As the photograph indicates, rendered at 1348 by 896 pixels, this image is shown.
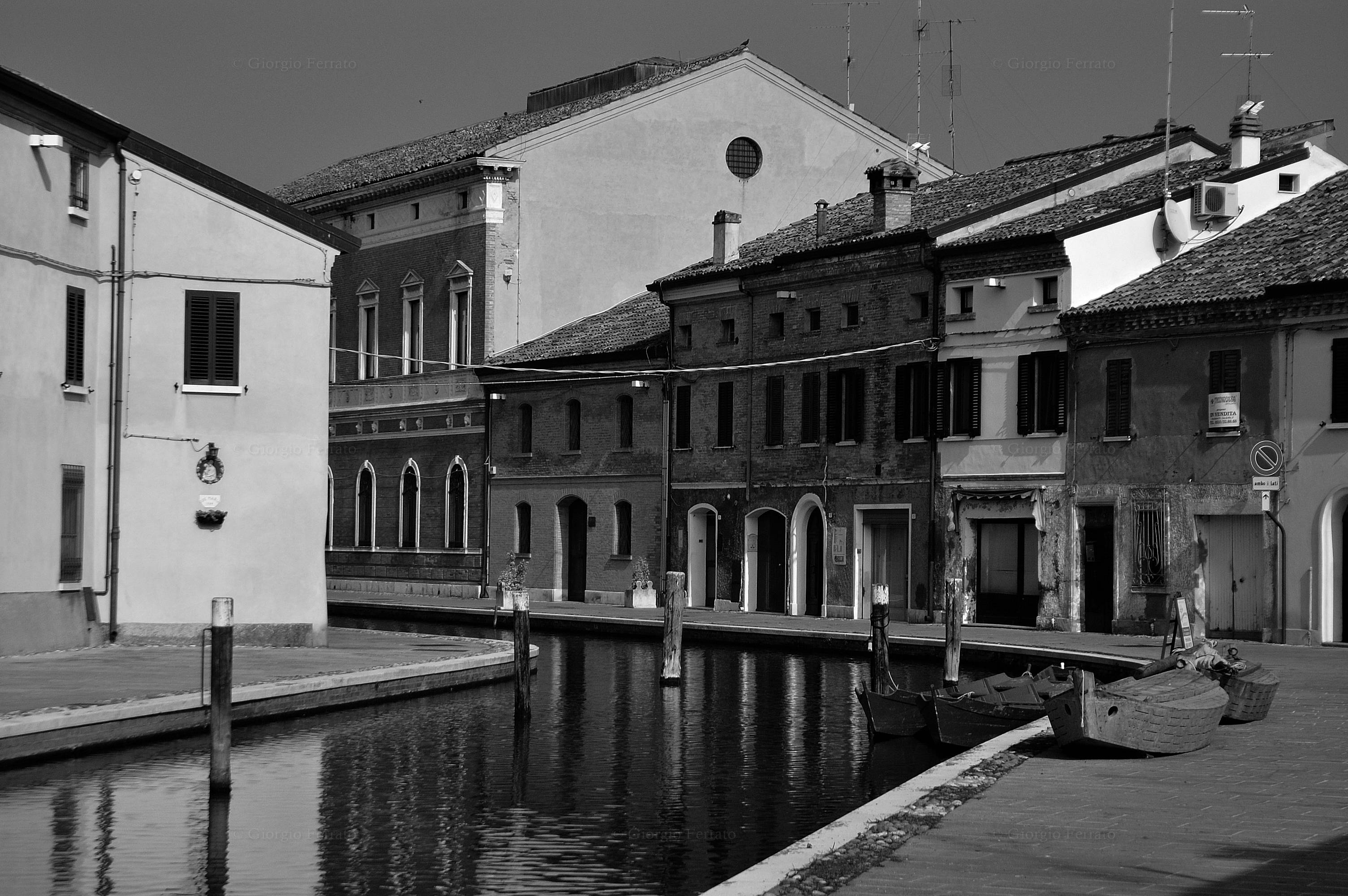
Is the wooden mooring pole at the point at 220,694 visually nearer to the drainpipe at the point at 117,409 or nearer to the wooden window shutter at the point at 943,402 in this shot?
the drainpipe at the point at 117,409

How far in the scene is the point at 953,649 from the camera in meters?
27.3

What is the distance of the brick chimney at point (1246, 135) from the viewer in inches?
1432

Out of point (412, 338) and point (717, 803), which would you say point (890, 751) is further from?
point (412, 338)

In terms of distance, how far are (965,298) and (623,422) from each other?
38.0 ft

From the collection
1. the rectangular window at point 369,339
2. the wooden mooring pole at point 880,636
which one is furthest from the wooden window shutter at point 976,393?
the rectangular window at point 369,339

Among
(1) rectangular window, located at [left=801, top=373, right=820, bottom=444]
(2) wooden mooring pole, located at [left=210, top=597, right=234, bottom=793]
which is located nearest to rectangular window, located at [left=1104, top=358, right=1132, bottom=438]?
(1) rectangular window, located at [left=801, top=373, right=820, bottom=444]

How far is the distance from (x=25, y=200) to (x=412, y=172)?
26563mm

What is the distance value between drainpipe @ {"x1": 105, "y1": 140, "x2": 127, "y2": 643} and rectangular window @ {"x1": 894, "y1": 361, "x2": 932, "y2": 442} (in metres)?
17.3

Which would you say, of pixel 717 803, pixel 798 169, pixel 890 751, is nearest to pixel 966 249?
pixel 798 169

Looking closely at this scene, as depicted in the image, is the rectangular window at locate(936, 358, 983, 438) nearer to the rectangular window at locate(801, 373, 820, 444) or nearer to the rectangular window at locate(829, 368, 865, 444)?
the rectangular window at locate(829, 368, 865, 444)

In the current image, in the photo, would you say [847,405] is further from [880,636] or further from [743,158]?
[880,636]

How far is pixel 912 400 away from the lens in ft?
126

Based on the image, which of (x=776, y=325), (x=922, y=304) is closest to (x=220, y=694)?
(x=922, y=304)

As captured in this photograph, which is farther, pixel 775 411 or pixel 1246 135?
pixel 775 411
